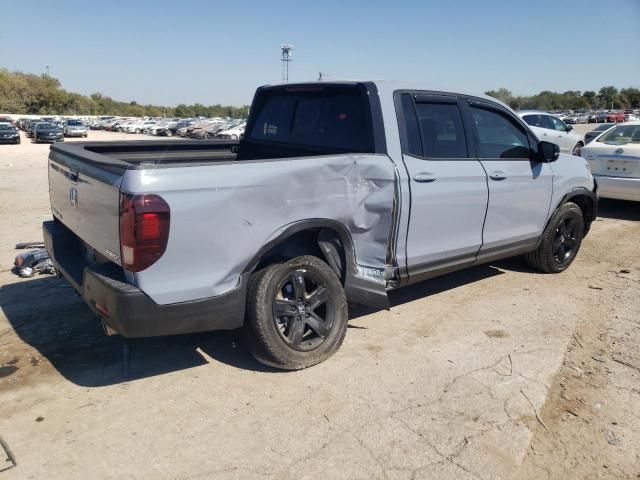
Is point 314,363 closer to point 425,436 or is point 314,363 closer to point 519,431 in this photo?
point 425,436

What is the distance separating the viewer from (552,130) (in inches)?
653

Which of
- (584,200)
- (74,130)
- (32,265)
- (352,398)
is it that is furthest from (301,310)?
(74,130)

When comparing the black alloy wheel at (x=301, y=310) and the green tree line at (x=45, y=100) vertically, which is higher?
the green tree line at (x=45, y=100)

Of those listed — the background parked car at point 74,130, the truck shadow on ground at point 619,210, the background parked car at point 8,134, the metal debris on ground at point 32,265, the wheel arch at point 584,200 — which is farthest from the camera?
the background parked car at point 74,130

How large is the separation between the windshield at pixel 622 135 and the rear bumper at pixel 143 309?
28.3 ft

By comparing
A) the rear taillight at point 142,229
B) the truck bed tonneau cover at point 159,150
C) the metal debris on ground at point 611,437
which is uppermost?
the truck bed tonneau cover at point 159,150

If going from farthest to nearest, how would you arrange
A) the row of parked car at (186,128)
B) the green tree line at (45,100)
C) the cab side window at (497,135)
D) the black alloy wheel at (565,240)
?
the green tree line at (45,100) → the row of parked car at (186,128) → the black alloy wheel at (565,240) → the cab side window at (497,135)

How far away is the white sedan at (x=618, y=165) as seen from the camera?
8.69 metres

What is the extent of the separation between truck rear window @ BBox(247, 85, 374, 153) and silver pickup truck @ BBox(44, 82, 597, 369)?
0.01m

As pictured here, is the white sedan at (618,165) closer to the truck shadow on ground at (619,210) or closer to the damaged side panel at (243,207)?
the truck shadow on ground at (619,210)

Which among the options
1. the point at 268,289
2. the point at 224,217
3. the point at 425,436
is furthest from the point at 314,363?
the point at 224,217

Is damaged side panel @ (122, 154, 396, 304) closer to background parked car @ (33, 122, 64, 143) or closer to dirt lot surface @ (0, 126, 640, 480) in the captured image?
dirt lot surface @ (0, 126, 640, 480)

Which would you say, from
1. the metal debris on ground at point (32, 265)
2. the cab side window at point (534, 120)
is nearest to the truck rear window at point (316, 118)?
the metal debris on ground at point (32, 265)

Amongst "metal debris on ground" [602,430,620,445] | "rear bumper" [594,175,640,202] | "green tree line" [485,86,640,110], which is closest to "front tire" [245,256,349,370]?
"metal debris on ground" [602,430,620,445]
